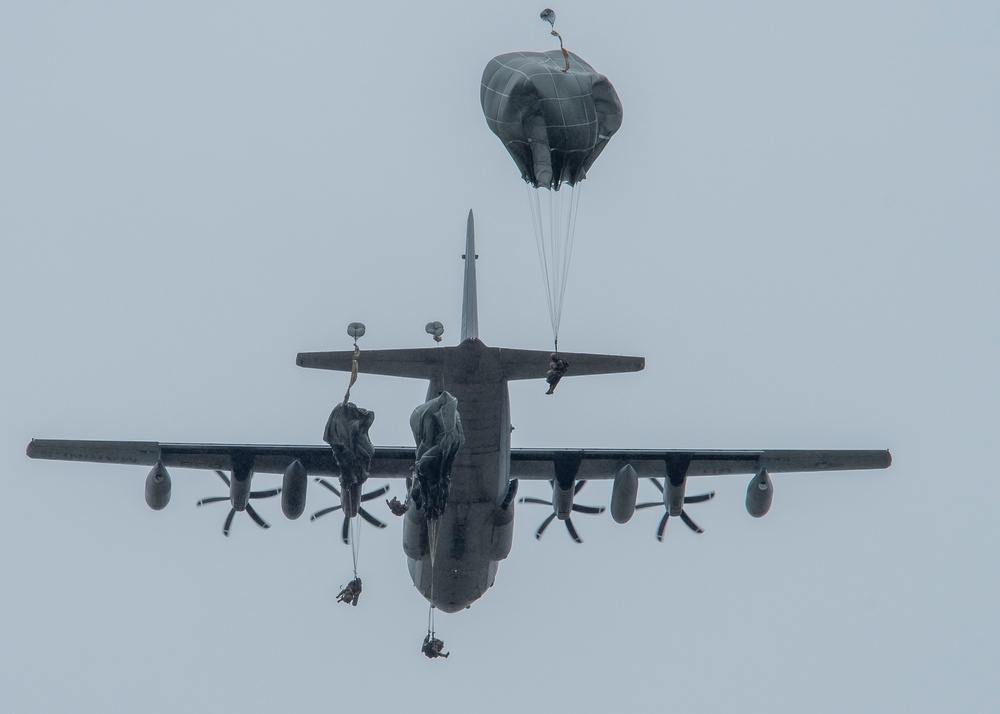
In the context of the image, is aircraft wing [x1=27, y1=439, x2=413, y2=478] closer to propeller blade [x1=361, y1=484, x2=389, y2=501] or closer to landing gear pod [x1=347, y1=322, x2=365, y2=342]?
propeller blade [x1=361, y1=484, x2=389, y2=501]

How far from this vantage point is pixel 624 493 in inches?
1681

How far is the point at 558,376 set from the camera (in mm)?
33344

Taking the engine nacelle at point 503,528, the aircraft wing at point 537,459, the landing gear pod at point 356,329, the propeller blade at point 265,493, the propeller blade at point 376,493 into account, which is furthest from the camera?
the propeller blade at point 265,493

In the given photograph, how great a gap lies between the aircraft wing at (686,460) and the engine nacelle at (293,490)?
271 inches

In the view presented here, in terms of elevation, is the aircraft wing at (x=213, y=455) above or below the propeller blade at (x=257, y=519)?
above

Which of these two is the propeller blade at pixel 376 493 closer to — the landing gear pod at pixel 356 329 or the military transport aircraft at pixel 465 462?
the military transport aircraft at pixel 465 462

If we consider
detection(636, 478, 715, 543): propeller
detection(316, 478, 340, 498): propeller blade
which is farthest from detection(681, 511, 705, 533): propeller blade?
detection(316, 478, 340, 498): propeller blade

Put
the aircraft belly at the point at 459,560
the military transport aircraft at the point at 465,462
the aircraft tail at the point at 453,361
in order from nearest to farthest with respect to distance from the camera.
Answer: the military transport aircraft at the point at 465,462
the aircraft tail at the point at 453,361
the aircraft belly at the point at 459,560

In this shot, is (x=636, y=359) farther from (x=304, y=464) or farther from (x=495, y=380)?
(x=304, y=464)

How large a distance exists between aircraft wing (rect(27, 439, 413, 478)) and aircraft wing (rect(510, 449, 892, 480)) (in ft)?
12.5

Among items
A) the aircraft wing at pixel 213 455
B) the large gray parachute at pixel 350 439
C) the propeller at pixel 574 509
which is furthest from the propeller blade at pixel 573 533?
the large gray parachute at pixel 350 439

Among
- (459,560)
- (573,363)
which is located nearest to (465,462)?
(459,560)

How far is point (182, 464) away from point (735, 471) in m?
16.6

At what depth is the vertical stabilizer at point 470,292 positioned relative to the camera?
42206 millimetres
